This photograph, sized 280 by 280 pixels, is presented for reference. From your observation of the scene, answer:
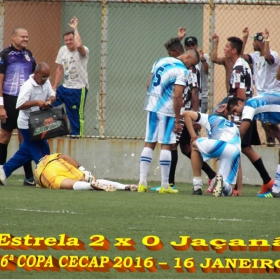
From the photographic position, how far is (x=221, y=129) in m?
13.2

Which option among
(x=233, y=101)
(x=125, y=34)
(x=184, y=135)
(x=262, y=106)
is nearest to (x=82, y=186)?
(x=184, y=135)

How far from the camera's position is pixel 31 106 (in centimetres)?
1384

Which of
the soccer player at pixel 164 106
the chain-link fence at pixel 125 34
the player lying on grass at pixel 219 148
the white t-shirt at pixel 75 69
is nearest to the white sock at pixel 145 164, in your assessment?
the soccer player at pixel 164 106

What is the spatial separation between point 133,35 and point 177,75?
7016 mm

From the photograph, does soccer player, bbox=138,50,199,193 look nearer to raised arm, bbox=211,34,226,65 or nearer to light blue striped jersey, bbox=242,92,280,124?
light blue striped jersey, bbox=242,92,280,124

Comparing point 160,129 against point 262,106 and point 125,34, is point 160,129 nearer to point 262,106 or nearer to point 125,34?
point 262,106

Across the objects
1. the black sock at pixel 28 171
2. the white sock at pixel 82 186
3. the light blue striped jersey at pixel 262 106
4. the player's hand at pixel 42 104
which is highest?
the light blue striped jersey at pixel 262 106

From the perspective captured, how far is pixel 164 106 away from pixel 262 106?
4.19ft

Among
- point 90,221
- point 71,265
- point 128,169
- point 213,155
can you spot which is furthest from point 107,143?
point 71,265

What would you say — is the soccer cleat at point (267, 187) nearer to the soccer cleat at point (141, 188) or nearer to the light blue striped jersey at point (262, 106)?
the light blue striped jersey at point (262, 106)

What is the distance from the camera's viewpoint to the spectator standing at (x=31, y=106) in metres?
13.8

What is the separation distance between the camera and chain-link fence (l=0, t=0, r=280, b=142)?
728 inches

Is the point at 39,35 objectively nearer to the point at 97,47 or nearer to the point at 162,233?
the point at 97,47

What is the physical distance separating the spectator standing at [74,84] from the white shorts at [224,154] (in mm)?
4027
